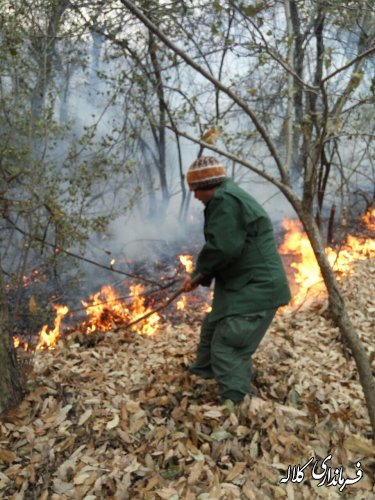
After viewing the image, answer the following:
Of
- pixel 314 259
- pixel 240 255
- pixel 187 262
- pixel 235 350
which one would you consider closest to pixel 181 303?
pixel 187 262

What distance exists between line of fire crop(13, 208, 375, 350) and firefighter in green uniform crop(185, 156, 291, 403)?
110 centimetres

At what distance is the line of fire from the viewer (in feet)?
17.7

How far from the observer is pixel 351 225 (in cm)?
1226

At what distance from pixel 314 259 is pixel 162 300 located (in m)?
3.09

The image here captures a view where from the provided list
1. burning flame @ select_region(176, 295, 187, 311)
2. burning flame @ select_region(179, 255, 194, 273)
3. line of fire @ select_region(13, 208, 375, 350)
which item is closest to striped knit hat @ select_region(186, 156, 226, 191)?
line of fire @ select_region(13, 208, 375, 350)

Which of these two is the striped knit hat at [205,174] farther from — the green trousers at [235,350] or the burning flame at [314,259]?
the burning flame at [314,259]

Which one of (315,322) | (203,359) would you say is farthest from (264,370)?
(315,322)

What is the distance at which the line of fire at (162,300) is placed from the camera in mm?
5387

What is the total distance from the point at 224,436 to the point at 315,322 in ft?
9.15

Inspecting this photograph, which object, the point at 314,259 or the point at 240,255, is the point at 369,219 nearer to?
the point at 314,259

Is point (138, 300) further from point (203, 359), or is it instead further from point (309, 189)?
point (309, 189)

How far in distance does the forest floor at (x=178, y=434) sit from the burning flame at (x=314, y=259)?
2415 mm

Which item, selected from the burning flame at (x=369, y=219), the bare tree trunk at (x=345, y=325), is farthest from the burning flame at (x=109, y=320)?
the burning flame at (x=369, y=219)

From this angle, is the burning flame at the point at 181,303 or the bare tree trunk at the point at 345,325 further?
the burning flame at the point at 181,303
